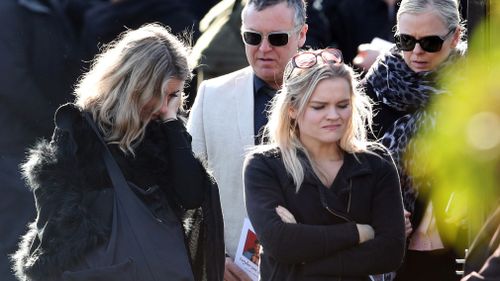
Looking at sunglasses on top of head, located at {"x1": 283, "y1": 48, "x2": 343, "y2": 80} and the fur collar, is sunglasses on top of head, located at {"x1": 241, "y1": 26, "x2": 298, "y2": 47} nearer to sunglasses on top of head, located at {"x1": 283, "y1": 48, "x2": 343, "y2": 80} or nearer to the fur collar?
sunglasses on top of head, located at {"x1": 283, "y1": 48, "x2": 343, "y2": 80}

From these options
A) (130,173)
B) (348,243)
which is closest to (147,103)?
(130,173)

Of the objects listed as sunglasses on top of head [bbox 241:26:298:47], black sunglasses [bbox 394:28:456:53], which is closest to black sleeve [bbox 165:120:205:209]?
sunglasses on top of head [bbox 241:26:298:47]

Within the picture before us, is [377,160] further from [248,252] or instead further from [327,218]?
[248,252]

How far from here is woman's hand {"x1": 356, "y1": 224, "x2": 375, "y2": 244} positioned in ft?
16.9

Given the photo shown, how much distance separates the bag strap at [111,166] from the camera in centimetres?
526

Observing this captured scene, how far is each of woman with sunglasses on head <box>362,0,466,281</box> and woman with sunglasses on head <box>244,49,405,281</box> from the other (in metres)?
0.53

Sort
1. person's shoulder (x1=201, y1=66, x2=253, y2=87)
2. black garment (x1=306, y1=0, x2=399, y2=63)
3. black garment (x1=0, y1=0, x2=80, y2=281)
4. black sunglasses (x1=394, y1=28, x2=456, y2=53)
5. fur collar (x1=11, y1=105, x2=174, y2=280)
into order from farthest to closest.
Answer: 1. black garment (x1=306, y1=0, x2=399, y2=63)
2. black garment (x1=0, y1=0, x2=80, y2=281)
3. person's shoulder (x1=201, y1=66, x2=253, y2=87)
4. black sunglasses (x1=394, y1=28, x2=456, y2=53)
5. fur collar (x1=11, y1=105, x2=174, y2=280)

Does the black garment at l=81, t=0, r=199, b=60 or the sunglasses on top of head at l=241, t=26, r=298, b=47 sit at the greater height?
the black garment at l=81, t=0, r=199, b=60

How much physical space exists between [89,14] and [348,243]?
3820 millimetres

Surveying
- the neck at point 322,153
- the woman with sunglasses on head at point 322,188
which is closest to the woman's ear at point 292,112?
the woman with sunglasses on head at point 322,188

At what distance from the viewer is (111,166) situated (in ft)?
17.4

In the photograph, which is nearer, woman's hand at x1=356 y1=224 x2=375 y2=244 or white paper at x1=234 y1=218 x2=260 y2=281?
woman's hand at x1=356 y1=224 x2=375 y2=244

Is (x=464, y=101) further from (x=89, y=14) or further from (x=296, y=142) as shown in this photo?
(x=89, y=14)

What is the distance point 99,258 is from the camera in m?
5.19
